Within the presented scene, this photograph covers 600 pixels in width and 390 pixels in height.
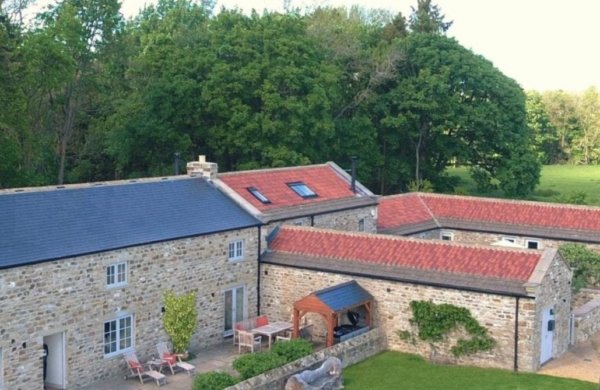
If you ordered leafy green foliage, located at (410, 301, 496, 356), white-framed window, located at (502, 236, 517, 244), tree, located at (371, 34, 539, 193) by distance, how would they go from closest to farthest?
leafy green foliage, located at (410, 301, 496, 356) → white-framed window, located at (502, 236, 517, 244) → tree, located at (371, 34, 539, 193)

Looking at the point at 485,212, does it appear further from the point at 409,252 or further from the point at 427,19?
the point at 427,19

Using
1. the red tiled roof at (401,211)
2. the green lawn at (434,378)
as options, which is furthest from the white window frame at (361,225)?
the green lawn at (434,378)

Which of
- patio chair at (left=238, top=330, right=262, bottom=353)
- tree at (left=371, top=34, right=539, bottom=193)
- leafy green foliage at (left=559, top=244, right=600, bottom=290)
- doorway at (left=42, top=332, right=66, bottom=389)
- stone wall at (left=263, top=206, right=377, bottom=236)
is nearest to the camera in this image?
doorway at (left=42, top=332, right=66, bottom=389)

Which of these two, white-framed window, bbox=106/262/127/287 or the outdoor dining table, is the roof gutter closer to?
the outdoor dining table

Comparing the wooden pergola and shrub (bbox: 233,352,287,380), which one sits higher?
the wooden pergola

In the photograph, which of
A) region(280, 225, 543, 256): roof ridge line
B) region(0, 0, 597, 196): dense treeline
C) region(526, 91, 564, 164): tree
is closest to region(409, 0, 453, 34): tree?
region(0, 0, 597, 196): dense treeline

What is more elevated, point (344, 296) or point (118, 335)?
point (344, 296)

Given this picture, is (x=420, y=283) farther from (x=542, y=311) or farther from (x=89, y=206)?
(x=89, y=206)

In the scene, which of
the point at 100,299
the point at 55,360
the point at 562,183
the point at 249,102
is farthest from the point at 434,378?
the point at 562,183

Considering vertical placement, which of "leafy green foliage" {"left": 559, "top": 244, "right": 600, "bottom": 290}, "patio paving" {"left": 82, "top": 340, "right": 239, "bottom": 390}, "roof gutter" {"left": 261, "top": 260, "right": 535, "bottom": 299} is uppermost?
"roof gutter" {"left": 261, "top": 260, "right": 535, "bottom": 299}
